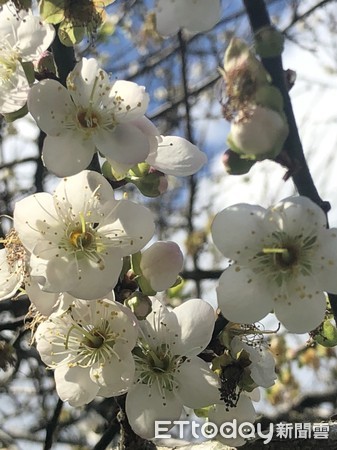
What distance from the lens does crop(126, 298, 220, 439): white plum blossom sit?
1105 millimetres

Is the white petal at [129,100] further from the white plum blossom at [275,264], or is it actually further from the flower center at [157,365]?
the flower center at [157,365]

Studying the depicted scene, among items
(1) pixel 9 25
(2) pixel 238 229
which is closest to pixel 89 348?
(2) pixel 238 229

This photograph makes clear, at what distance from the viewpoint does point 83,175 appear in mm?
1086

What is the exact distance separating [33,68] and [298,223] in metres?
0.51

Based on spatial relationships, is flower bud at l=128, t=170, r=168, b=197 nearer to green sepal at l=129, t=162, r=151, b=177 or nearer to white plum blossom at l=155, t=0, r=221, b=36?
green sepal at l=129, t=162, r=151, b=177

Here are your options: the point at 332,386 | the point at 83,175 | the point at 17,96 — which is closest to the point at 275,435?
the point at 83,175

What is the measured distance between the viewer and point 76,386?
3.65ft

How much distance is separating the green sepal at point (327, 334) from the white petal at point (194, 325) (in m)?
0.21

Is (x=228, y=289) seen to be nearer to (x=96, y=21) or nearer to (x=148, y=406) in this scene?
(x=148, y=406)

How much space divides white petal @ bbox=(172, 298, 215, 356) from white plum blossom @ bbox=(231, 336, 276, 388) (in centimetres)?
6

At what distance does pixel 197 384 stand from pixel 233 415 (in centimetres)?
13

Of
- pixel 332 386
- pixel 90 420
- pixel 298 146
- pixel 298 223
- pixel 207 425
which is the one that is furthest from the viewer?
pixel 332 386

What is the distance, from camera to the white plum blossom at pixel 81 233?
1.02 m

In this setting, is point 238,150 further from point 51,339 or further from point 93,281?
point 51,339
